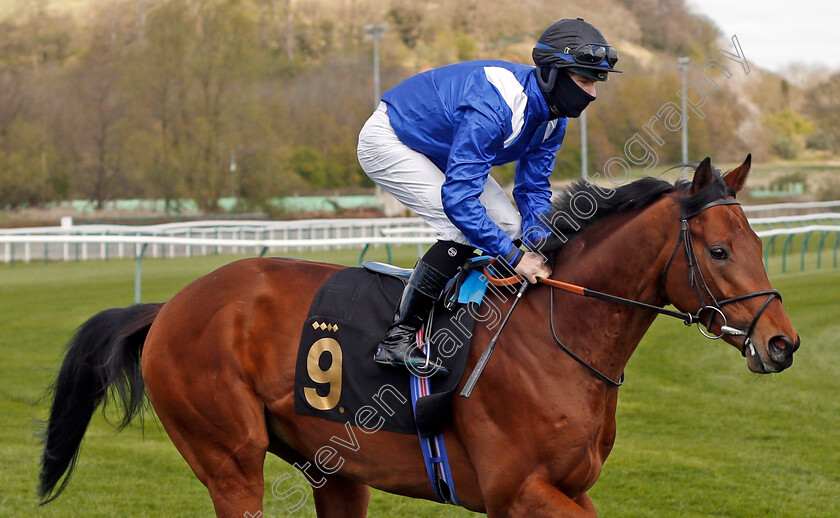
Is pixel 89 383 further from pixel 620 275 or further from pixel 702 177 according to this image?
pixel 702 177

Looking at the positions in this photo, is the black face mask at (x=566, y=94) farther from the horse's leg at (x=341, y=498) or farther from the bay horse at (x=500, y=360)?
the horse's leg at (x=341, y=498)

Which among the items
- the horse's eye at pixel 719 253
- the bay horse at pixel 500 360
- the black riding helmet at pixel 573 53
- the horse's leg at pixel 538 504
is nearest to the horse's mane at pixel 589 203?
the bay horse at pixel 500 360

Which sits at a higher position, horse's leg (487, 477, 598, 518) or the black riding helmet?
the black riding helmet

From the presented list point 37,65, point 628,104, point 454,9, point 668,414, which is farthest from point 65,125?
point 454,9

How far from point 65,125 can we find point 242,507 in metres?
29.8

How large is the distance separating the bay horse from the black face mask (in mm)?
260

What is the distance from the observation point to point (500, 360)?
258cm

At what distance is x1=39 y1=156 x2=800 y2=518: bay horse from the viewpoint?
7.75 ft

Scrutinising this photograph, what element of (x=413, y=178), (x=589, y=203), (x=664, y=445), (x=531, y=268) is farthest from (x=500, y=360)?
(x=664, y=445)

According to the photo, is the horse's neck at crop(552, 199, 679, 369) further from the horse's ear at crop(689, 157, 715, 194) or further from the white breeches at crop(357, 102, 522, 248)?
the white breeches at crop(357, 102, 522, 248)

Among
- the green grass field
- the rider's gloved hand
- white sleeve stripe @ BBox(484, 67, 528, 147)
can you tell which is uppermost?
white sleeve stripe @ BBox(484, 67, 528, 147)

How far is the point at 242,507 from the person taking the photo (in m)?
2.84

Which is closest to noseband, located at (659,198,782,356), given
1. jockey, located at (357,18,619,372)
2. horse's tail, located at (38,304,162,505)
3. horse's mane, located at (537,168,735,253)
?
horse's mane, located at (537,168,735,253)

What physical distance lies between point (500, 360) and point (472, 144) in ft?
2.17
